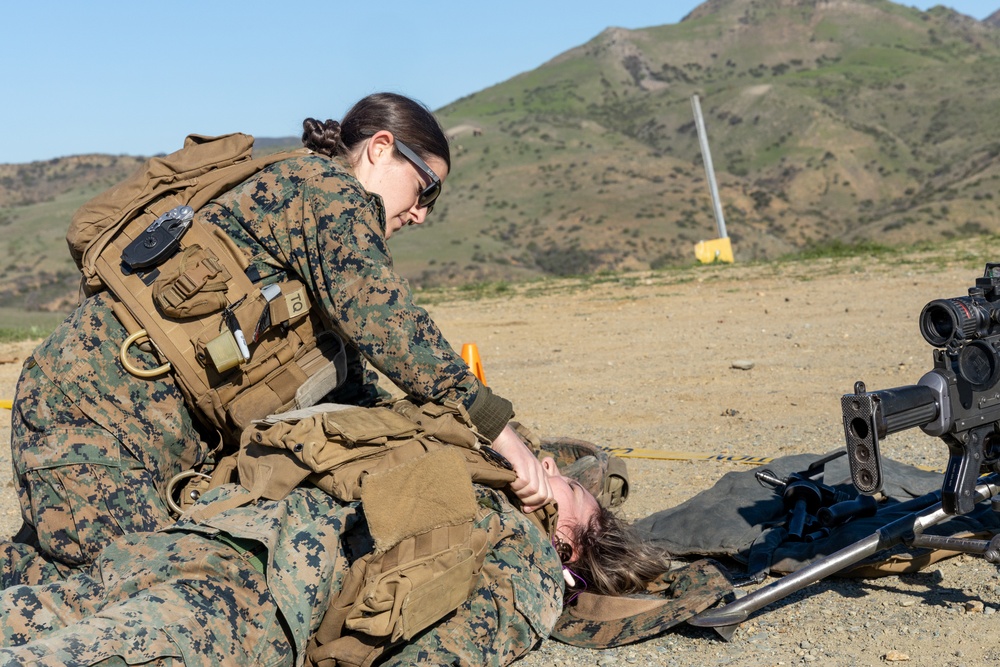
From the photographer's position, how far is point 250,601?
8.93 feet

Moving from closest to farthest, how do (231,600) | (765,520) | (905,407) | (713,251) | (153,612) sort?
(153,612)
(231,600)
(905,407)
(765,520)
(713,251)

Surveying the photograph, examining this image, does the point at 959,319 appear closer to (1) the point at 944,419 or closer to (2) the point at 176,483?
(1) the point at 944,419

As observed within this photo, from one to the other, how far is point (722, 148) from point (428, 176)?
6260 cm

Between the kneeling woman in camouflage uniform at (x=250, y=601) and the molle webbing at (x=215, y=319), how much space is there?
37 centimetres

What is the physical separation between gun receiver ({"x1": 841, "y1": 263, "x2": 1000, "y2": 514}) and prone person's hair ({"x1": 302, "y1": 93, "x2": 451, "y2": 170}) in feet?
5.35

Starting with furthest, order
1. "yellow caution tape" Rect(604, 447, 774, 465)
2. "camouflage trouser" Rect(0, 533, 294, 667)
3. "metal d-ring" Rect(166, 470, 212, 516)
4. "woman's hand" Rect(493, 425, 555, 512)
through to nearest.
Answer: "yellow caution tape" Rect(604, 447, 774, 465)
"woman's hand" Rect(493, 425, 555, 512)
"metal d-ring" Rect(166, 470, 212, 516)
"camouflage trouser" Rect(0, 533, 294, 667)

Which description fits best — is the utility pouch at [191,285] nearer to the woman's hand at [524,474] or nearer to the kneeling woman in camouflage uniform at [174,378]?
the kneeling woman in camouflage uniform at [174,378]

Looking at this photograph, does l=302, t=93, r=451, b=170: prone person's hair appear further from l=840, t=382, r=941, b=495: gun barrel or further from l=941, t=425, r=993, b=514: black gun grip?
l=941, t=425, r=993, b=514: black gun grip

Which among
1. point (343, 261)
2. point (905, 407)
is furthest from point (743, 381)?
point (343, 261)

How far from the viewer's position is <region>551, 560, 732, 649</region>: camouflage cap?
3293 mm

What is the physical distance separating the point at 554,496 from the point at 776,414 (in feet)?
9.91

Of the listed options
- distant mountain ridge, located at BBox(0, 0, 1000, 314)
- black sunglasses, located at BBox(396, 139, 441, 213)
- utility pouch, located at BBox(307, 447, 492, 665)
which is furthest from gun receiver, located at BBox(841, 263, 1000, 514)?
distant mountain ridge, located at BBox(0, 0, 1000, 314)

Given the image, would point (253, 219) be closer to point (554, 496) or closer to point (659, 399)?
point (554, 496)

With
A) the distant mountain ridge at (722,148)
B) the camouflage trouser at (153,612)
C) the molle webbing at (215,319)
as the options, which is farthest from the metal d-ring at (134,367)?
the distant mountain ridge at (722,148)
